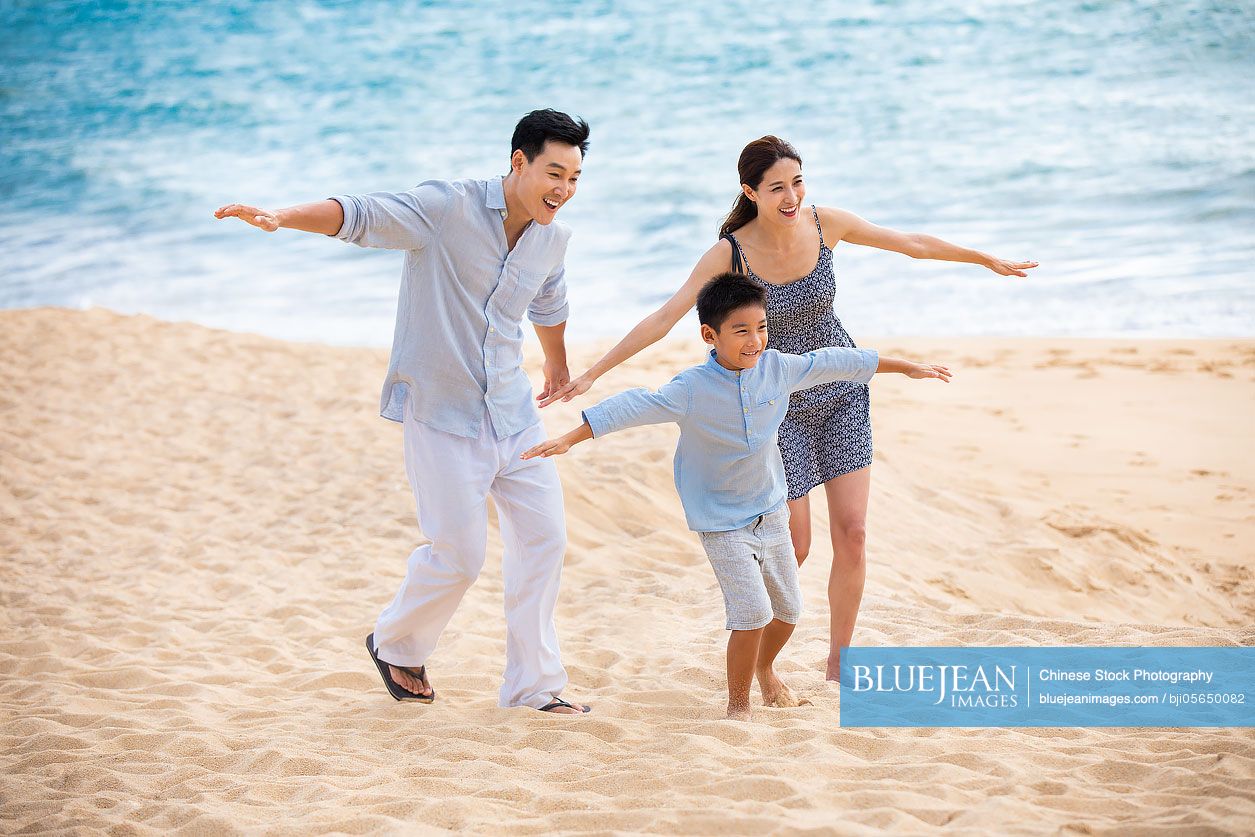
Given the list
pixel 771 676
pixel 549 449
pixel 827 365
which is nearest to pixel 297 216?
pixel 549 449

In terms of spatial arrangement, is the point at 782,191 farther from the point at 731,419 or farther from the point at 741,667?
the point at 741,667

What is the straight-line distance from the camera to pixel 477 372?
4.03m

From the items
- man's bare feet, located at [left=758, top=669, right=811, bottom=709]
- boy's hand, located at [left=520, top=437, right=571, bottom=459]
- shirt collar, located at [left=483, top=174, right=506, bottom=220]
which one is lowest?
man's bare feet, located at [left=758, top=669, right=811, bottom=709]

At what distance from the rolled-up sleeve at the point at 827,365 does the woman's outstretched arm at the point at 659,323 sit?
454 millimetres

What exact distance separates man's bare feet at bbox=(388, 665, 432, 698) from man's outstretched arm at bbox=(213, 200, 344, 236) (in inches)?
69.9

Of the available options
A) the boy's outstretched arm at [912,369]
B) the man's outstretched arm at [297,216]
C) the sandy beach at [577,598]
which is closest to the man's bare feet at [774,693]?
the sandy beach at [577,598]

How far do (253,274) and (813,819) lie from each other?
14285 mm

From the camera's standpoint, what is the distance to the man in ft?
12.8

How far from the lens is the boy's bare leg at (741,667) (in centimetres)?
386

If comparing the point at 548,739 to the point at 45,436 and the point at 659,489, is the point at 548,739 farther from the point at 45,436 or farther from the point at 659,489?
the point at 45,436

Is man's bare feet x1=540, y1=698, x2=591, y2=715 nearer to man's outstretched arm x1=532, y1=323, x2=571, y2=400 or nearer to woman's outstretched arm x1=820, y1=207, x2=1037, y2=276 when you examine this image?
man's outstretched arm x1=532, y1=323, x2=571, y2=400

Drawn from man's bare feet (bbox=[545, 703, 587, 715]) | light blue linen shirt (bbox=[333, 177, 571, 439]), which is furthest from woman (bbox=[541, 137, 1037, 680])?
man's bare feet (bbox=[545, 703, 587, 715])

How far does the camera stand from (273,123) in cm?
2438

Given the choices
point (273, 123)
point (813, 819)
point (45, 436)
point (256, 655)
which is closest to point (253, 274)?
point (45, 436)
